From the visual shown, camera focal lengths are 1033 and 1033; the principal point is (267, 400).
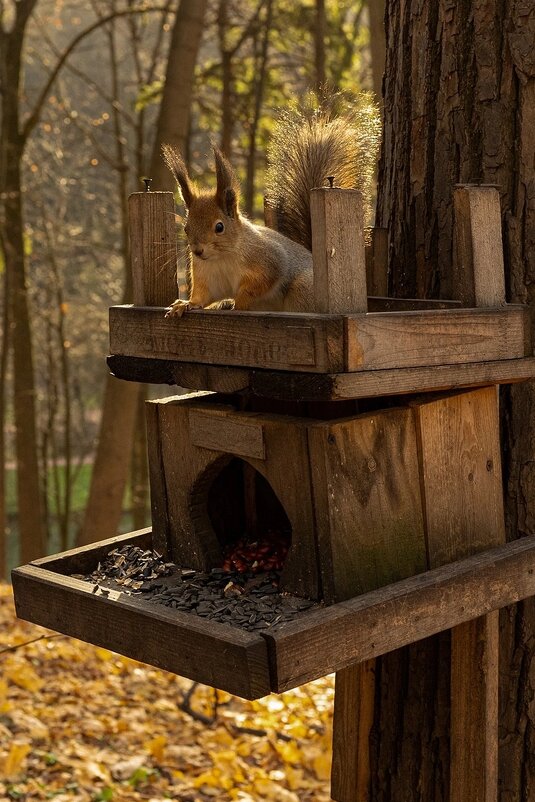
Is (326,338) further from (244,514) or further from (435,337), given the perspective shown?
(244,514)

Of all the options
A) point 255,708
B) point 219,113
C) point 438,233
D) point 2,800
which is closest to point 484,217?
point 438,233

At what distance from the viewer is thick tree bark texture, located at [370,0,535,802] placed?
8.10ft

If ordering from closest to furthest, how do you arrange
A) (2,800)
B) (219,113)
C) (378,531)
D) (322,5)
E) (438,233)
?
(378,531) → (438,233) → (2,800) → (322,5) → (219,113)

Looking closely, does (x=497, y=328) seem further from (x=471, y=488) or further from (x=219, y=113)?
(x=219, y=113)

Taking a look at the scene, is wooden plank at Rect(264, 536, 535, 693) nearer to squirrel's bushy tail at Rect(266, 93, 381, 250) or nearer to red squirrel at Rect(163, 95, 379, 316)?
red squirrel at Rect(163, 95, 379, 316)

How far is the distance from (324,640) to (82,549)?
79 cm

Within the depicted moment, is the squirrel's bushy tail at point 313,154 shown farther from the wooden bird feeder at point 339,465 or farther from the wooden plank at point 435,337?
the wooden plank at point 435,337

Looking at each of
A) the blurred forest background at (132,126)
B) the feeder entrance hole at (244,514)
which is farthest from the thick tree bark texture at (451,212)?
the blurred forest background at (132,126)

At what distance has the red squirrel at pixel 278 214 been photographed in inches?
87.8

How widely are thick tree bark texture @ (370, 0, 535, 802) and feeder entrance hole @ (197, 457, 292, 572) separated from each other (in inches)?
19.9

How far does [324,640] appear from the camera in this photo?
1834 millimetres

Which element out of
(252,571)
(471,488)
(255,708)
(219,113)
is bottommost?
(255,708)

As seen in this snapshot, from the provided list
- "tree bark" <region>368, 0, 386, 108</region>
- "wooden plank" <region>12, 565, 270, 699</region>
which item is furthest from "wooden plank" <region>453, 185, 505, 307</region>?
"tree bark" <region>368, 0, 386, 108</region>

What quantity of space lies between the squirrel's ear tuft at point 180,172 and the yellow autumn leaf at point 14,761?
2.76 meters
